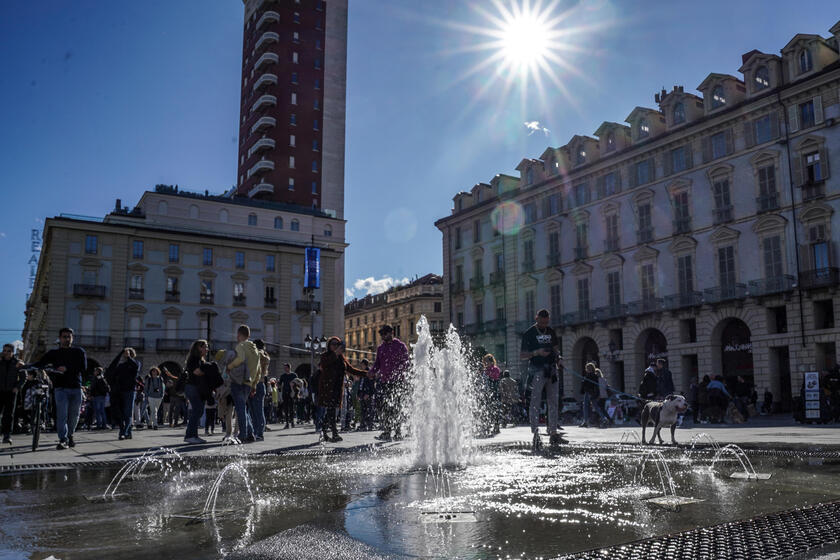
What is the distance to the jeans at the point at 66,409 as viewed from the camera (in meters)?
10.0

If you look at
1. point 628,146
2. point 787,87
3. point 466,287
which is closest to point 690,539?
point 787,87

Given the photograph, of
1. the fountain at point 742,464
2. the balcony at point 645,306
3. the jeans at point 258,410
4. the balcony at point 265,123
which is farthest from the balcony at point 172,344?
the fountain at point 742,464

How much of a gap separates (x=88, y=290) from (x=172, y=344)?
7134 mm

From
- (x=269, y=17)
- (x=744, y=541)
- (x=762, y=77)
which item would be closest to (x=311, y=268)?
(x=269, y=17)

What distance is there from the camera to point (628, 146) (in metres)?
42.2

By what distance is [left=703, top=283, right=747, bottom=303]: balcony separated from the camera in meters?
35.1

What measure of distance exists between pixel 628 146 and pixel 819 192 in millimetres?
12068

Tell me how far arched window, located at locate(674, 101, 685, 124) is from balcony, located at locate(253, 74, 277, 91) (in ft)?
139

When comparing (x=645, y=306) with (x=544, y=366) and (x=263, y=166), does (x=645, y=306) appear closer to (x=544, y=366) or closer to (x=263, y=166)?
(x=544, y=366)

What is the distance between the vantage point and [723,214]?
121ft

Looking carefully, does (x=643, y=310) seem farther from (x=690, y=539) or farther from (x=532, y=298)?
(x=690, y=539)

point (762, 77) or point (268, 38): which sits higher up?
point (268, 38)

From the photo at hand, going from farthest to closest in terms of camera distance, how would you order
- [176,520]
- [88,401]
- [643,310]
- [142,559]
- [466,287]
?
[466,287] < [643,310] < [88,401] < [176,520] < [142,559]

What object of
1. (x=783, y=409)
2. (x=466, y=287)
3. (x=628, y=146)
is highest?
(x=628, y=146)
